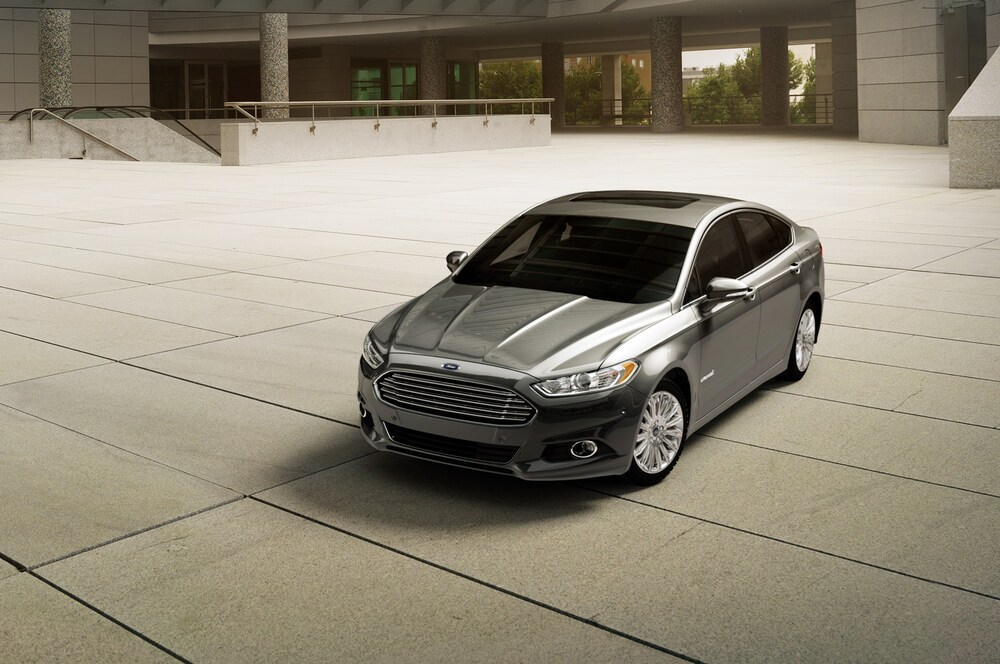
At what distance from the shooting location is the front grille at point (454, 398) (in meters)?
5.30

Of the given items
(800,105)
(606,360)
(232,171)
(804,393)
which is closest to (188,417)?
(606,360)

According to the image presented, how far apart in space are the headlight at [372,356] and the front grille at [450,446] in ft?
1.03

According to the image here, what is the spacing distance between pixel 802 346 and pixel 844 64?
43396 millimetres

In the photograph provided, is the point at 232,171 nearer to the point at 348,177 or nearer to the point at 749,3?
the point at 348,177

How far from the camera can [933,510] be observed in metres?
5.30

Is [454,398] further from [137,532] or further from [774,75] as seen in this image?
[774,75]

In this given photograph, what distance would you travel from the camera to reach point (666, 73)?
169ft

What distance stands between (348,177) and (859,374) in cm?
1961

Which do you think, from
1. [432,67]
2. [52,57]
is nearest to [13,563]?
[52,57]

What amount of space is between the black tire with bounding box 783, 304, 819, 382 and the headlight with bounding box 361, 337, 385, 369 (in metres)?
2.89

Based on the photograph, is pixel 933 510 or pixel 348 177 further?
pixel 348 177

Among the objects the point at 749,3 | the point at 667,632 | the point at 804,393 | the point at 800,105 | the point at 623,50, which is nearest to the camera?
the point at 667,632

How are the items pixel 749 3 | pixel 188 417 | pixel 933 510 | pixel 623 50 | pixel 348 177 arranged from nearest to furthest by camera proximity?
pixel 933 510
pixel 188 417
pixel 348 177
pixel 749 3
pixel 623 50

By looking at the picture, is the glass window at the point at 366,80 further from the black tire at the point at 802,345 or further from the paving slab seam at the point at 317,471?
the paving slab seam at the point at 317,471
